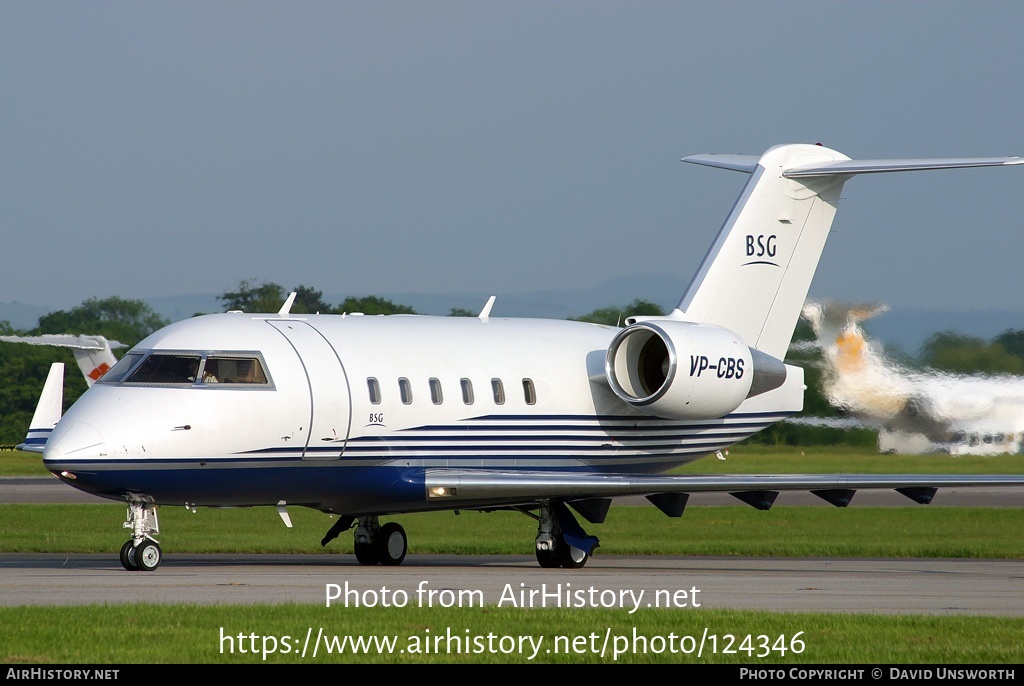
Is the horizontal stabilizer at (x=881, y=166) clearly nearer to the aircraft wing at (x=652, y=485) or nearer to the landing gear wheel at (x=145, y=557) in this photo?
the aircraft wing at (x=652, y=485)

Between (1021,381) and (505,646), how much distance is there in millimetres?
21968

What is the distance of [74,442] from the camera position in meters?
17.7

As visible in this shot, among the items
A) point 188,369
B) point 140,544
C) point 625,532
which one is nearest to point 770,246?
point 625,532

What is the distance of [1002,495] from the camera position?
46312 millimetres

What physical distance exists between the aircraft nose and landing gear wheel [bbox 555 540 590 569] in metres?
→ 7.32

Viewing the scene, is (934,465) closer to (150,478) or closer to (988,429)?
(988,429)

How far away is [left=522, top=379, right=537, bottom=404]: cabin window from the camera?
897 inches

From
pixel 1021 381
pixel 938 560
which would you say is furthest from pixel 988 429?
pixel 938 560

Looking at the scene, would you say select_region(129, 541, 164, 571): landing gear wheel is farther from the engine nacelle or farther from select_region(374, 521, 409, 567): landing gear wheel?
the engine nacelle

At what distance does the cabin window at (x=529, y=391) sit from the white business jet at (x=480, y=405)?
2.1 inches

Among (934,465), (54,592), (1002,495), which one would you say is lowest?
(1002,495)

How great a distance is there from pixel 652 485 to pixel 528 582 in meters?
3.31

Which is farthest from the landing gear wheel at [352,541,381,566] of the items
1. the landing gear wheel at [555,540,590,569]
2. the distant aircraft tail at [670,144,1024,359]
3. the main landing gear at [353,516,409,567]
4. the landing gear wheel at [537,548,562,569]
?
the distant aircraft tail at [670,144,1024,359]

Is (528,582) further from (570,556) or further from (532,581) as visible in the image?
(570,556)
